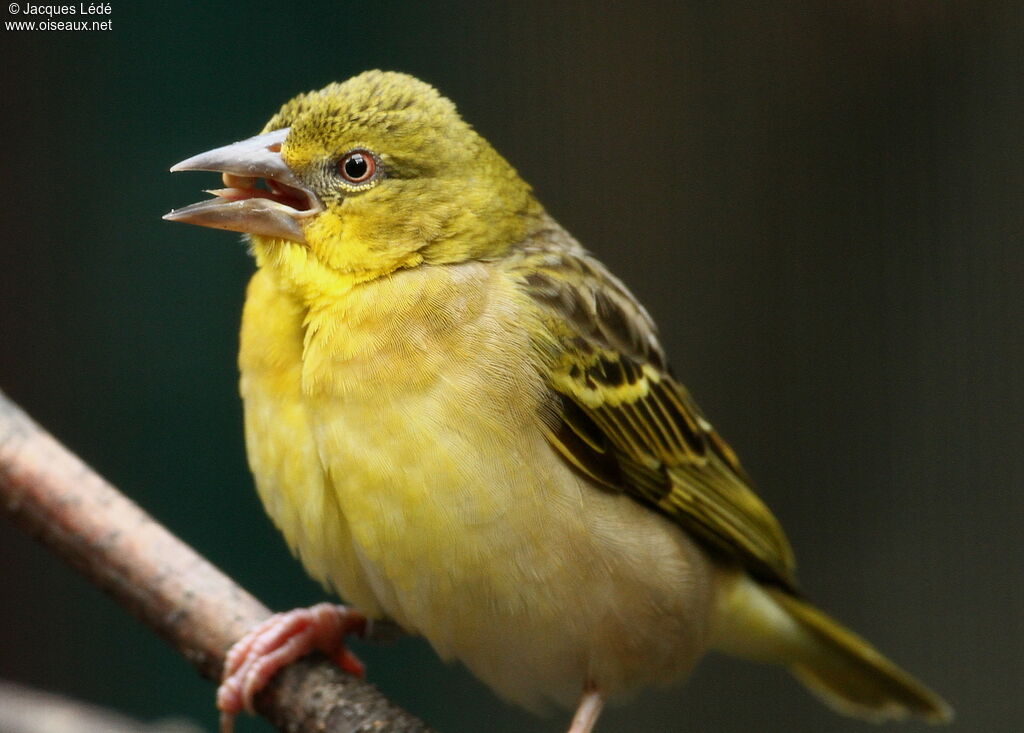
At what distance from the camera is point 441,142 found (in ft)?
9.05

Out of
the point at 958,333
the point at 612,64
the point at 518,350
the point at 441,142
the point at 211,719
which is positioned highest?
the point at 612,64

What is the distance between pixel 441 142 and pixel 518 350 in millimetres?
553

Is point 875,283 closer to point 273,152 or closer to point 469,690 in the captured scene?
point 469,690

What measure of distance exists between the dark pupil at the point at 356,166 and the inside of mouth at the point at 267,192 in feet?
0.38

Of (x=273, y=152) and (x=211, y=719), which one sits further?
(x=211, y=719)

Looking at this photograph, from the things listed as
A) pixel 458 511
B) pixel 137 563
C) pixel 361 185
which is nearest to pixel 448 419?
pixel 458 511

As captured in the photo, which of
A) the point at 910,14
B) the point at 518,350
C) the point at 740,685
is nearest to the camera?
the point at 518,350

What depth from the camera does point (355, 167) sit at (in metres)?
2.66

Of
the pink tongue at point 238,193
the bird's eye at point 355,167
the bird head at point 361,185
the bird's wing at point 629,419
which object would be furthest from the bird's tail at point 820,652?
the pink tongue at point 238,193

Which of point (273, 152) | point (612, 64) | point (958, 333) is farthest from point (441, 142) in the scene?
point (958, 333)

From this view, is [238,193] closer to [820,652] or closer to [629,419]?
[629,419]

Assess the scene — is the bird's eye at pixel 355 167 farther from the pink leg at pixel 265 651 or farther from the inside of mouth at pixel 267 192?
the pink leg at pixel 265 651

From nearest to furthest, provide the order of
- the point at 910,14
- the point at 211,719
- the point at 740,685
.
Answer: the point at 211,719, the point at 910,14, the point at 740,685

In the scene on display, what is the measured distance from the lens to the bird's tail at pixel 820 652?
3.29 metres
